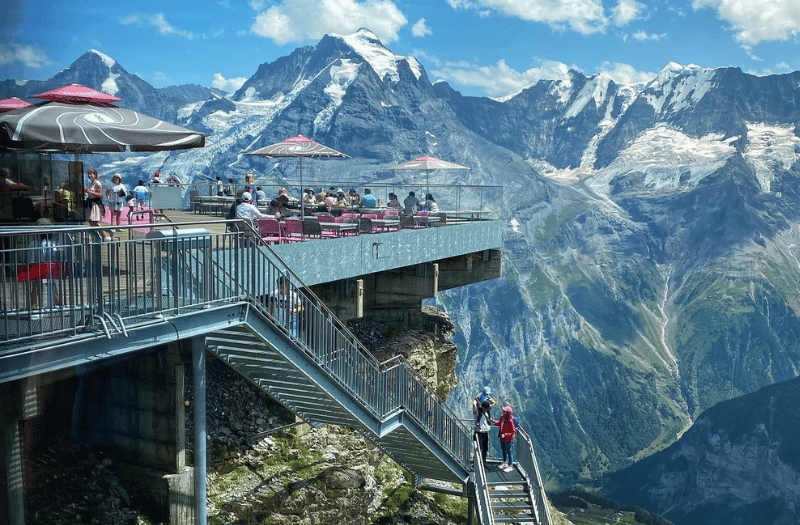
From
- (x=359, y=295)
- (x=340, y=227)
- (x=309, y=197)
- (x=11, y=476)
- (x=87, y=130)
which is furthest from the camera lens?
(x=309, y=197)

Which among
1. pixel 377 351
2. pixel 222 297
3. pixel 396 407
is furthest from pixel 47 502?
pixel 377 351

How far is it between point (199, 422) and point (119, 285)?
3.05m

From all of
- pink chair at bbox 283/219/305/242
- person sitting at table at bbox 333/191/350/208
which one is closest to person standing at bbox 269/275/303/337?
pink chair at bbox 283/219/305/242

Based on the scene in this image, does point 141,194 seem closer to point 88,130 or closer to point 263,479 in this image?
point 263,479

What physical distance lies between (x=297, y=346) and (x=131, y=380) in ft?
10.6

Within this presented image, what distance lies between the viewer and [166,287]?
12172 mm

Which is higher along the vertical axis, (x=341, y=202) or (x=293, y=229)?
(x=341, y=202)

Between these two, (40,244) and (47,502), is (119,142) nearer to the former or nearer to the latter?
(40,244)

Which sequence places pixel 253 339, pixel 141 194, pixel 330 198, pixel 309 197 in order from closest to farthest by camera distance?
pixel 253 339
pixel 141 194
pixel 309 197
pixel 330 198

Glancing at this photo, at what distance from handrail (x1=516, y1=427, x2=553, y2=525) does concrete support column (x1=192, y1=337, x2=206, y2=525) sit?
31.5 feet

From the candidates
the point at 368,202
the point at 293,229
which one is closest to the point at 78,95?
the point at 293,229

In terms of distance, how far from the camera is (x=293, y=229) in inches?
866

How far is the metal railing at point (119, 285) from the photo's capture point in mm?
10227

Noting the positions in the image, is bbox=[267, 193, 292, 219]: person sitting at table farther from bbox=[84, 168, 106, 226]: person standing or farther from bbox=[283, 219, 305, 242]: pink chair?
bbox=[84, 168, 106, 226]: person standing
